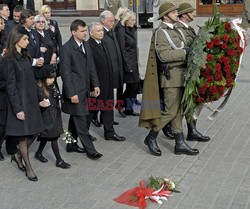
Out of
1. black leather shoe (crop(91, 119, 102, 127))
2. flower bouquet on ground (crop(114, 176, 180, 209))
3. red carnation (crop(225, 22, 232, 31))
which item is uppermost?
red carnation (crop(225, 22, 232, 31))

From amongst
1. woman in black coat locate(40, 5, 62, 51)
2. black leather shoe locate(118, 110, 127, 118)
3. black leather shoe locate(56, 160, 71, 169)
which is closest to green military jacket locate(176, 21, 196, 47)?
black leather shoe locate(56, 160, 71, 169)

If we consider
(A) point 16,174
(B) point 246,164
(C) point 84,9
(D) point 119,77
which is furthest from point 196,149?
(C) point 84,9

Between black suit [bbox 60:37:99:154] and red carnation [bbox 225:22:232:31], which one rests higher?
red carnation [bbox 225:22:232:31]

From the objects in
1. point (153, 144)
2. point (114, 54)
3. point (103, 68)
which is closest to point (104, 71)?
point (103, 68)

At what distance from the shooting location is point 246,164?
595cm

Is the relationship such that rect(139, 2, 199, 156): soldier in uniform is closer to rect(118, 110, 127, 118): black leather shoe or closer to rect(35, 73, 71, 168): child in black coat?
rect(35, 73, 71, 168): child in black coat

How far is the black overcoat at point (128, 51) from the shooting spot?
7605 mm

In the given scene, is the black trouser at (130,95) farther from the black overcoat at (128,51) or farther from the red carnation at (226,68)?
the red carnation at (226,68)

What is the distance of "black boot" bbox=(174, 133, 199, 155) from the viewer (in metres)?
6.30

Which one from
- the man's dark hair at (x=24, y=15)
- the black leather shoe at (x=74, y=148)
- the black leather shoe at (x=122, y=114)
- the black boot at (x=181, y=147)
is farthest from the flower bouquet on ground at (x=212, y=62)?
the man's dark hair at (x=24, y=15)

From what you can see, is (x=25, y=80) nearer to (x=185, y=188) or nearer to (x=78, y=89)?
(x=78, y=89)

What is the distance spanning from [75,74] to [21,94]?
0.92 meters

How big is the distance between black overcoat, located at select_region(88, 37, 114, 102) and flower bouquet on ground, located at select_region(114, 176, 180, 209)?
1942mm

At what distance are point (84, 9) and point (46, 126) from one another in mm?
22364
